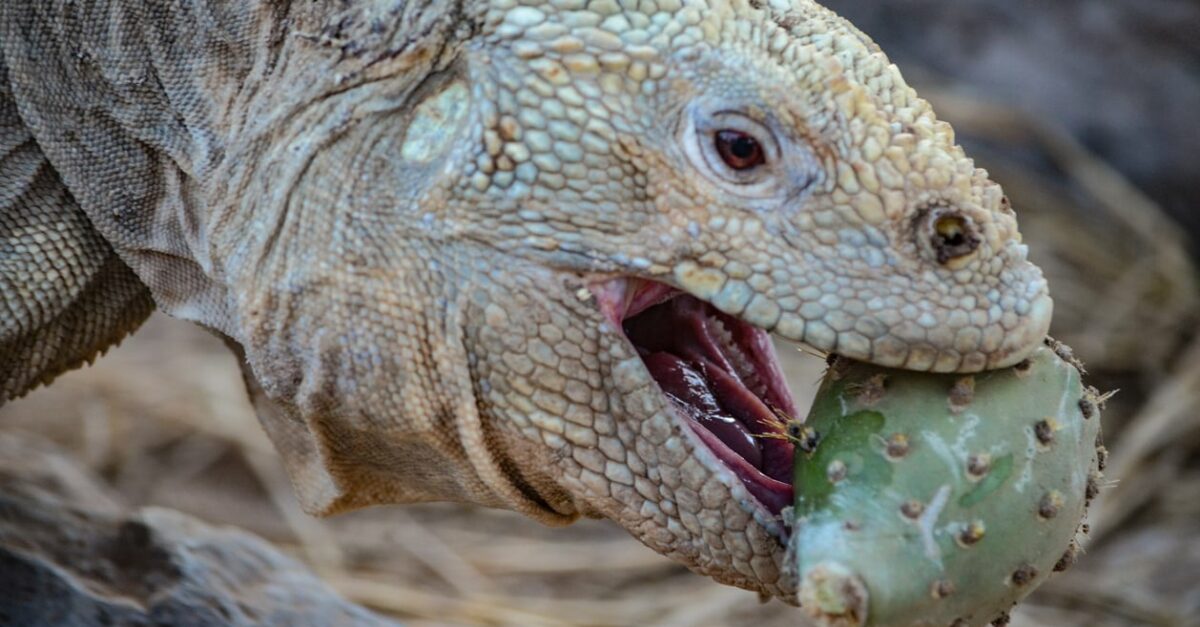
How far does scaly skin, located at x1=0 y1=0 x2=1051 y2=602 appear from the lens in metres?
3.15

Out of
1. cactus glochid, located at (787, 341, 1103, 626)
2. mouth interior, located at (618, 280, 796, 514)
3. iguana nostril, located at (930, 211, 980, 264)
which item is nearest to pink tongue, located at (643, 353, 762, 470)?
mouth interior, located at (618, 280, 796, 514)

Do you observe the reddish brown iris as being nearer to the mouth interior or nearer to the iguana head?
the iguana head

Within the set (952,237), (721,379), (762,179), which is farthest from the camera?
(721,379)

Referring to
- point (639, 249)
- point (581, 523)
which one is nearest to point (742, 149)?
point (639, 249)

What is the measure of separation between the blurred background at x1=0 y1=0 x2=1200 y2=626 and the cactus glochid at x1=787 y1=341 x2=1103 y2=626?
13.2ft

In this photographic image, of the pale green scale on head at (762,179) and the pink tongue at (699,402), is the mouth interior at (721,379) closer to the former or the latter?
the pink tongue at (699,402)

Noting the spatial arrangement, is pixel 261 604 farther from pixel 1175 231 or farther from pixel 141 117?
pixel 1175 231

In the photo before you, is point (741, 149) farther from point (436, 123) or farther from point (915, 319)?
point (436, 123)

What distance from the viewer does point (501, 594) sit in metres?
7.30

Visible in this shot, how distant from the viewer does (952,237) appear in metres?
3.14

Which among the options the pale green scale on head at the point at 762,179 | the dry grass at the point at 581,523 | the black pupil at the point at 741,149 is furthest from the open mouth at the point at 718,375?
the dry grass at the point at 581,523

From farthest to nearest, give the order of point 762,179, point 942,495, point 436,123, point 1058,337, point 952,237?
point 1058,337 → point 436,123 → point 762,179 → point 952,237 → point 942,495

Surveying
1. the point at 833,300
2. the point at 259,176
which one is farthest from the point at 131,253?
the point at 833,300

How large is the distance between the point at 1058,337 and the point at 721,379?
606 centimetres
